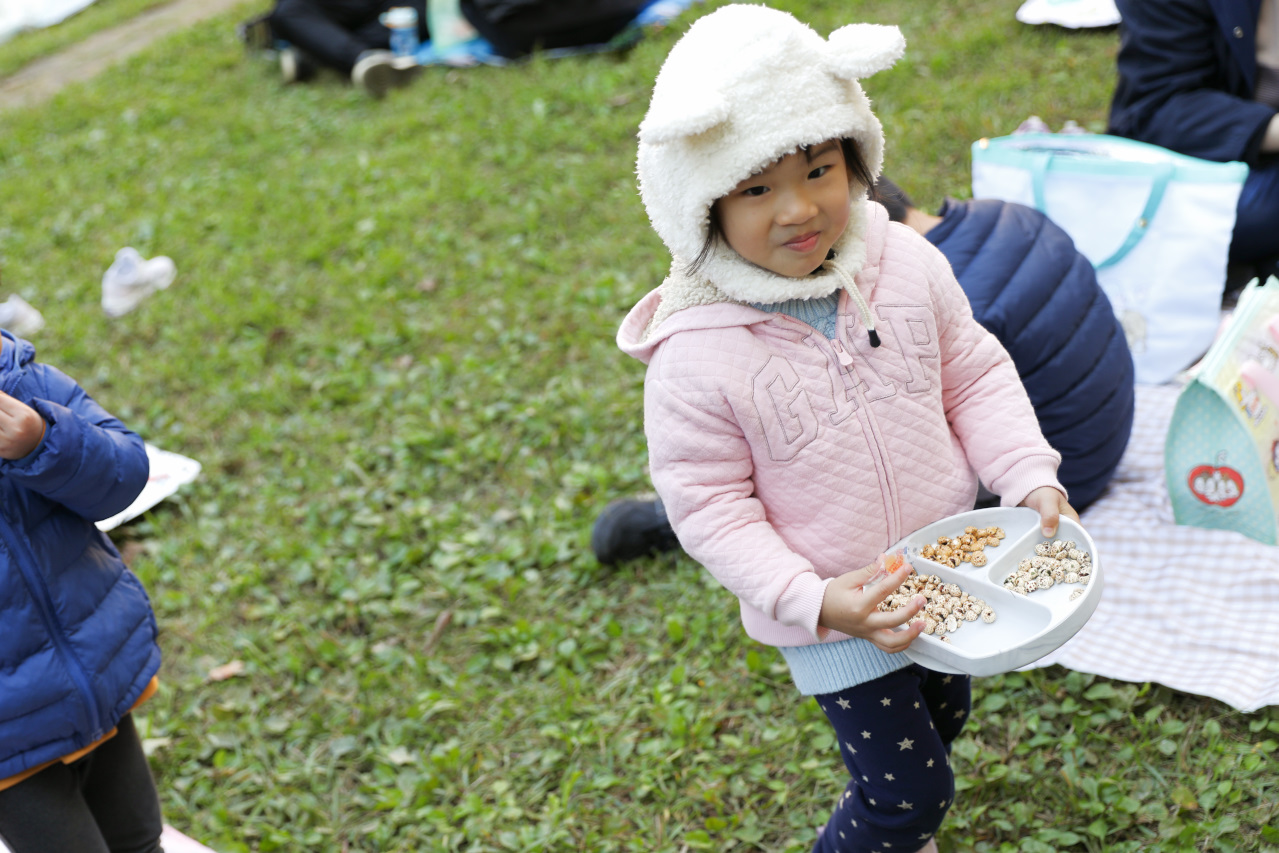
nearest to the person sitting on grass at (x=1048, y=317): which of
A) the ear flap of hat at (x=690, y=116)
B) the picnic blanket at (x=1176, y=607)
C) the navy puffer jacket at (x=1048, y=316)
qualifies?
the navy puffer jacket at (x=1048, y=316)

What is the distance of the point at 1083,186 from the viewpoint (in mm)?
2904

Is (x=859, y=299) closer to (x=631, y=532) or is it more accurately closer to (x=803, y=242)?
(x=803, y=242)

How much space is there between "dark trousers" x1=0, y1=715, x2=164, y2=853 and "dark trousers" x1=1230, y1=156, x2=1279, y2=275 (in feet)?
9.91

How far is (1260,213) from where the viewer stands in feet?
9.73

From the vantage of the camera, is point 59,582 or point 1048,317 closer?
point 59,582

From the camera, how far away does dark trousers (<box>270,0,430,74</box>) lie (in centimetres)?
643

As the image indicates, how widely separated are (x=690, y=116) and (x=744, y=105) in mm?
94

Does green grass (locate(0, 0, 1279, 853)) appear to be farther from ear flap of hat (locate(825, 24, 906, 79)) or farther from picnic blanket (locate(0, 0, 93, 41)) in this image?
picnic blanket (locate(0, 0, 93, 41))

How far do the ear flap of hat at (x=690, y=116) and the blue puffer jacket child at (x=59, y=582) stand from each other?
108 cm

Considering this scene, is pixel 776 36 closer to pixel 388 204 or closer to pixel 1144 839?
pixel 1144 839

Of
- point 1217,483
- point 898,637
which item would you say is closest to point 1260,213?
point 1217,483

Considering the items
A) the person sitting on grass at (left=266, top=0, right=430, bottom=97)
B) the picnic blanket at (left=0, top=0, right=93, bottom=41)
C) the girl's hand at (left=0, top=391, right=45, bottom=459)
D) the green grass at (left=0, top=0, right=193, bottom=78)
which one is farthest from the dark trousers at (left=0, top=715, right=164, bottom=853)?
the picnic blanket at (left=0, top=0, right=93, bottom=41)

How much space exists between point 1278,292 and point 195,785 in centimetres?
275

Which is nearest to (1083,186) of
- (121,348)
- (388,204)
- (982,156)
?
(982,156)
